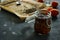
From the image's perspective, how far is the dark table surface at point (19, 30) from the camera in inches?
30.6

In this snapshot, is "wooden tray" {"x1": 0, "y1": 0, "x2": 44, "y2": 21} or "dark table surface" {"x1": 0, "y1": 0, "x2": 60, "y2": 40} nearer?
"dark table surface" {"x1": 0, "y1": 0, "x2": 60, "y2": 40}

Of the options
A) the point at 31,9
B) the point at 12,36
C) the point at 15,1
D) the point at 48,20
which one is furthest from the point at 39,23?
the point at 15,1

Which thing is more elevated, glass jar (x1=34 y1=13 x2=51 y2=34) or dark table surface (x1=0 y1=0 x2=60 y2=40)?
glass jar (x1=34 y1=13 x2=51 y2=34)

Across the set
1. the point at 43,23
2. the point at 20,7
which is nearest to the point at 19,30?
the point at 43,23

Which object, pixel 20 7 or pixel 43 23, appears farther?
pixel 20 7

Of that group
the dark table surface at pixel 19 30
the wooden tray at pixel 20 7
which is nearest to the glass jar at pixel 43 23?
the dark table surface at pixel 19 30

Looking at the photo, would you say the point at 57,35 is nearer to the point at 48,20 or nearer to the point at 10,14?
the point at 48,20

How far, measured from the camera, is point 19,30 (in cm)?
85

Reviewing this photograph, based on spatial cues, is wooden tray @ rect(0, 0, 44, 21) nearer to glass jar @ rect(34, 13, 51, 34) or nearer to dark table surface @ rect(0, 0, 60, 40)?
dark table surface @ rect(0, 0, 60, 40)

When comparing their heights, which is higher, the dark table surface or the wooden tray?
the wooden tray

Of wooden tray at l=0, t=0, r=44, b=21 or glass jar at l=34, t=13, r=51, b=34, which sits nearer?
glass jar at l=34, t=13, r=51, b=34

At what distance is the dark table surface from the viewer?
0.78 metres

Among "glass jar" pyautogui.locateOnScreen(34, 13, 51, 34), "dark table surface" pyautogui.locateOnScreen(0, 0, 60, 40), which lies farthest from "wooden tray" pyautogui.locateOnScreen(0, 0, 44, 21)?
"glass jar" pyautogui.locateOnScreen(34, 13, 51, 34)

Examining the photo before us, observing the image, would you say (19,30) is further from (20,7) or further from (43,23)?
(20,7)
